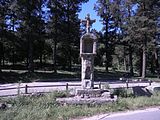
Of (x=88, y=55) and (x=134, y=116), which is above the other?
(x=88, y=55)

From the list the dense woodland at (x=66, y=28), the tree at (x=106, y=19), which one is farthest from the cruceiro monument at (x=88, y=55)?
the tree at (x=106, y=19)

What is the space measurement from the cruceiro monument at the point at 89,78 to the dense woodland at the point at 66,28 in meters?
22.5

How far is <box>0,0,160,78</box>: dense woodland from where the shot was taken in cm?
4197

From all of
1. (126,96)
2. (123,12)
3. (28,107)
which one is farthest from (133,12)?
(28,107)

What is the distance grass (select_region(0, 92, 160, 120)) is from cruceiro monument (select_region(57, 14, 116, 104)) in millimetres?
838

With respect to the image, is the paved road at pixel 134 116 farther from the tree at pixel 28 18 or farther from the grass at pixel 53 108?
the tree at pixel 28 18

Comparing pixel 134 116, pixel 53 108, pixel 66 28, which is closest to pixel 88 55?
pixel 53 108

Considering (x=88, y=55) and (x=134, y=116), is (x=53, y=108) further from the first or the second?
(x=88, y=55)

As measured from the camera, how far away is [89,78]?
64.3 ft

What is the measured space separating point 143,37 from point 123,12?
9.94 meters

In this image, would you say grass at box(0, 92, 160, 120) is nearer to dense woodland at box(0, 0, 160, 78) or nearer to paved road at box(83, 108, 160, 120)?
paved road at box(83, 108, 160, 120)

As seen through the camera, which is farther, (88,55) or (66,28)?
(66,28)

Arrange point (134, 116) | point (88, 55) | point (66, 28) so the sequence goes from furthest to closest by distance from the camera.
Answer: point (66, 28) → point (88, 55) → point (134, 116)

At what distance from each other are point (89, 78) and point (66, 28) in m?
31.1
